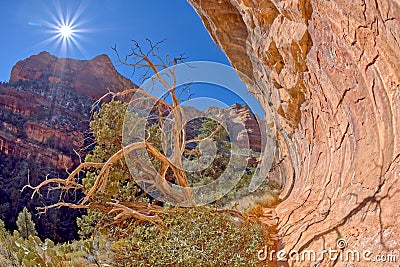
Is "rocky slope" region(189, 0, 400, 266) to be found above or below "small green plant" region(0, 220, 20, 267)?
above

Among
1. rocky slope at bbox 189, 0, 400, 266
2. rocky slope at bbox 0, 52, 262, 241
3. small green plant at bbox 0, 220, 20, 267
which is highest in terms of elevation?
rocky slope at bbox 0, 52, 262, 241

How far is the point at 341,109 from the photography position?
11.3 ft

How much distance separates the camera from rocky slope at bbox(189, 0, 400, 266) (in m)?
2.30

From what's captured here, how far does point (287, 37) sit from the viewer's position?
14.8 feet

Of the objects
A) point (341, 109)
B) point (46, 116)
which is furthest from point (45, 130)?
point (341, 109)

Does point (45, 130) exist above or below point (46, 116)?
below

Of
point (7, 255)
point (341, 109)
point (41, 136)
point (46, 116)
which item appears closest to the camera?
point (341, 109)

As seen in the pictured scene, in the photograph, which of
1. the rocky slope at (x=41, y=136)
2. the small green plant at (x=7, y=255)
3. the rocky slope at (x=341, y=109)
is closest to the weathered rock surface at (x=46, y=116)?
the rocky slope at (x=41, y=136)

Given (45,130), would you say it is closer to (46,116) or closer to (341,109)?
(46,116)

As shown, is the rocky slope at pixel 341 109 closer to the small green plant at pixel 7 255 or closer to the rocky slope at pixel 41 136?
the small green plant at pixel 7 255

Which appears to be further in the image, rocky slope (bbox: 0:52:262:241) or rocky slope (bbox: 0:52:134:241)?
rocky slope (bbox: 0:52:262:241)

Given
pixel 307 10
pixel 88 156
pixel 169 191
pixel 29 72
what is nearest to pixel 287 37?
pixel 307 10

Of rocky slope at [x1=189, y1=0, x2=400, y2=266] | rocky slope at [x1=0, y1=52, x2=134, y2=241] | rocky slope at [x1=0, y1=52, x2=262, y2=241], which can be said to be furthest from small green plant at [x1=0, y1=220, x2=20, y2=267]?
rocky slope at [x1=0, y1=52, x2=134, y2=241]

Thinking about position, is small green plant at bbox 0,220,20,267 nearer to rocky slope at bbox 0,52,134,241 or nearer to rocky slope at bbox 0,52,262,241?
rocky slope at bbox 0,52,262,241
